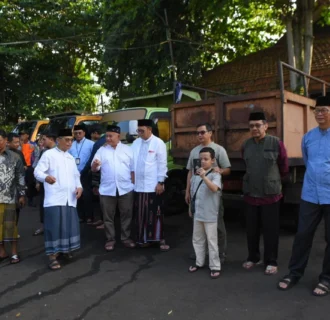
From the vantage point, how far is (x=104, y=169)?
17.3ft

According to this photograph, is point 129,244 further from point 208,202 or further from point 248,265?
point 248,265

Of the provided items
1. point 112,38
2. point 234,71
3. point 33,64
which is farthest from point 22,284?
point 33,64

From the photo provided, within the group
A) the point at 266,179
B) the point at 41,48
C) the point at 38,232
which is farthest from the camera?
the point at 41,48

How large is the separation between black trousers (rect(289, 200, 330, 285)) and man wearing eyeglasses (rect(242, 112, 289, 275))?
0.37m

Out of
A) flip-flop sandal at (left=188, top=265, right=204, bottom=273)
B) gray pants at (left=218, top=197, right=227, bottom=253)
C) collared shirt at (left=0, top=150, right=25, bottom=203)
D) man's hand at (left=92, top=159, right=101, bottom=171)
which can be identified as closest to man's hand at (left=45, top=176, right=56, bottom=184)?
collared shirt at (left=0, top=150, right=25, bottom=203)

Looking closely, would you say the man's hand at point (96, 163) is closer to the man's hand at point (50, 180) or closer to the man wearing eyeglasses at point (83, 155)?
the man's hand at point (50, 180)

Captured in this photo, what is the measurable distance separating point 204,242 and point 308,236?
3.80 feet

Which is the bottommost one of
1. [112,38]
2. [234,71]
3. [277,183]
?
[277,183]

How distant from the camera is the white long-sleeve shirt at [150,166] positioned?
5.15 m

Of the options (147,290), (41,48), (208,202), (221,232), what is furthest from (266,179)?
(41,48)

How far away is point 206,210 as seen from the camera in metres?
4.16

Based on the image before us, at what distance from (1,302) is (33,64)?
15260mm

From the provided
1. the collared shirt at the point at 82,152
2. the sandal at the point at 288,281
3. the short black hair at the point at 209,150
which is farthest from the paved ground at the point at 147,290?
the collared shirt at the point at 82,152

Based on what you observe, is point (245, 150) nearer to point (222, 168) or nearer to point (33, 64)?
point (222, 168)
